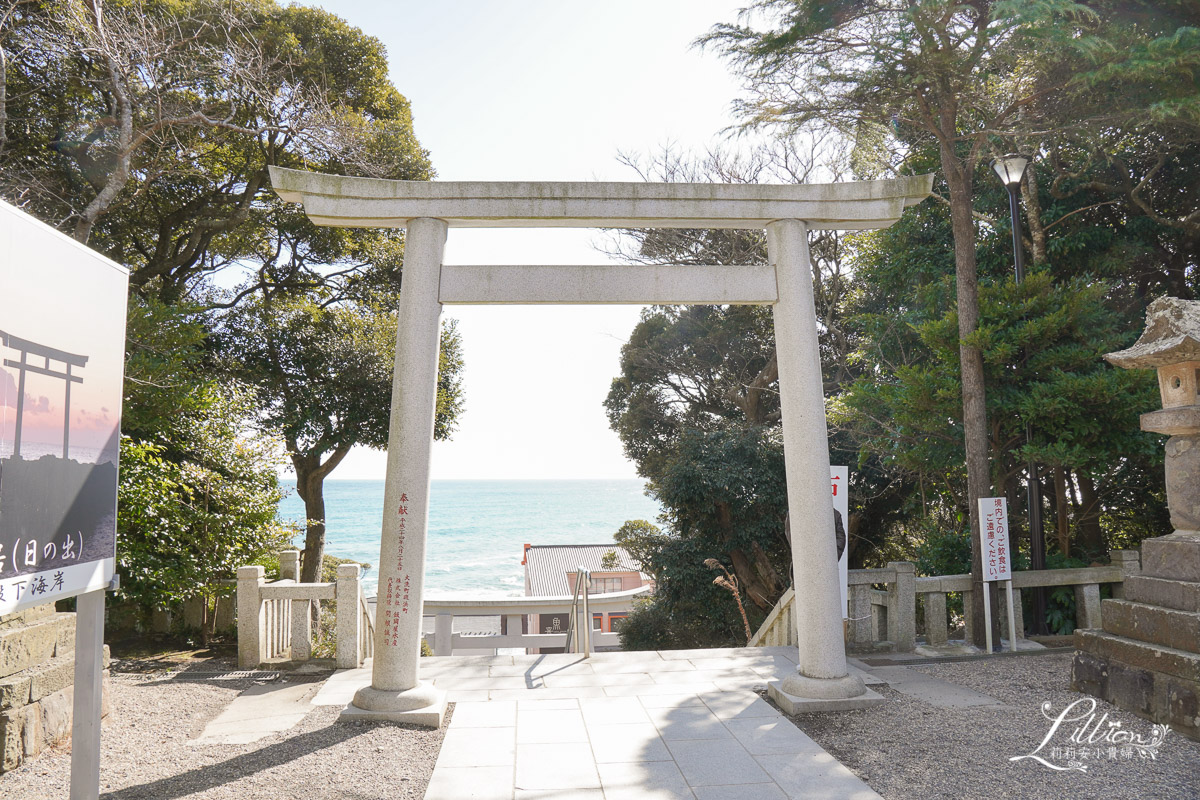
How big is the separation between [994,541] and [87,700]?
703 cm

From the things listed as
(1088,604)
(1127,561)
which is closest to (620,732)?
(1088,604)

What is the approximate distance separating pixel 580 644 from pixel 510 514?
80379 mm

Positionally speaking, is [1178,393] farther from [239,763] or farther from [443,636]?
[443,636]

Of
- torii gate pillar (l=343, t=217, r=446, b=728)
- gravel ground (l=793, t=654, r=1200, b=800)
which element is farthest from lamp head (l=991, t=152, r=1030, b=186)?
torii gate pillar (l=343, t=217, r=446, b=728)

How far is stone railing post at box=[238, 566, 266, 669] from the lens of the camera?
21.3 ft

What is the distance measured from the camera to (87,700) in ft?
9.82

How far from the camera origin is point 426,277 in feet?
17.1

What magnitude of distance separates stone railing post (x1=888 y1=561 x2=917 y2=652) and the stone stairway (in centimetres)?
144

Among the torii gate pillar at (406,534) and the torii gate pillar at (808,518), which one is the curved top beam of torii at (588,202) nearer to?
the torii gate pillar at (808,518)

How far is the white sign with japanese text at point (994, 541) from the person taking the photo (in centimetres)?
673

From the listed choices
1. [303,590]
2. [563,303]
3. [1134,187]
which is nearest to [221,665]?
[303,590]

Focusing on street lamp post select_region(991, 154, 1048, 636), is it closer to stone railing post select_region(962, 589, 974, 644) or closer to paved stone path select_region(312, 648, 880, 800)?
stone railing post select_region(962, 589, 974, 644)

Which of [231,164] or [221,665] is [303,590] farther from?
[231,164]

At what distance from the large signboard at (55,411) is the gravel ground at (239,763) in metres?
1.54
